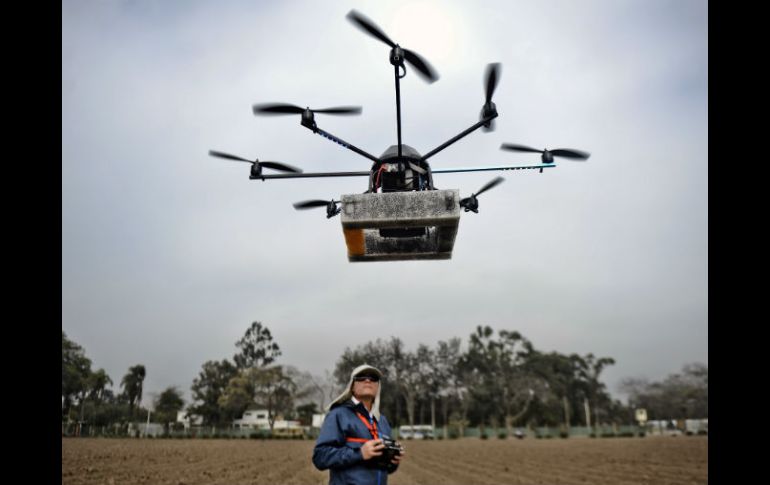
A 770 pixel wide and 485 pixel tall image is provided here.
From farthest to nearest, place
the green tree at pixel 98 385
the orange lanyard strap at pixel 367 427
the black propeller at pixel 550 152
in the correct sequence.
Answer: the green tree at pixel 98 385
the black propeller at pixel 550 152
the orange lanyard strap at pixel 367 427

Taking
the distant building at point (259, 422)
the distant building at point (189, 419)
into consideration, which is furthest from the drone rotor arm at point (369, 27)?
the distant building at point (189, 419)

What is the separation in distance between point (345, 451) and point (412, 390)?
71604 mm

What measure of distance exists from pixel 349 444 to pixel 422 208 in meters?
1.80

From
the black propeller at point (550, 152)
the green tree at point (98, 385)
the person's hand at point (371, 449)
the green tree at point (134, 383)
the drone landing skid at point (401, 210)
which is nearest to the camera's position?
the person's hand at point (371, 449)

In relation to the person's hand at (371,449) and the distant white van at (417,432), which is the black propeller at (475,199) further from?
the distant white van at (417,432)

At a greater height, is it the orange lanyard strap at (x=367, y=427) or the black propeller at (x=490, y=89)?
the black propeller at (x=490, y=89)

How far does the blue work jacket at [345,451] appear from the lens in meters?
3.33

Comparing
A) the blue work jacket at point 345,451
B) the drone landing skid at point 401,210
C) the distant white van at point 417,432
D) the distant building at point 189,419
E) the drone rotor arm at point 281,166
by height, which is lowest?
the distant building at point 189,419

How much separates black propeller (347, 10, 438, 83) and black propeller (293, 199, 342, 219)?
1926 millimetres

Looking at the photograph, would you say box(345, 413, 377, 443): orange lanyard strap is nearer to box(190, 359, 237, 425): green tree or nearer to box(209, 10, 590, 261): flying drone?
box(209, 10, 590, 261): flying drone

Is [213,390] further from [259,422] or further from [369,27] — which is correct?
[369,27]
